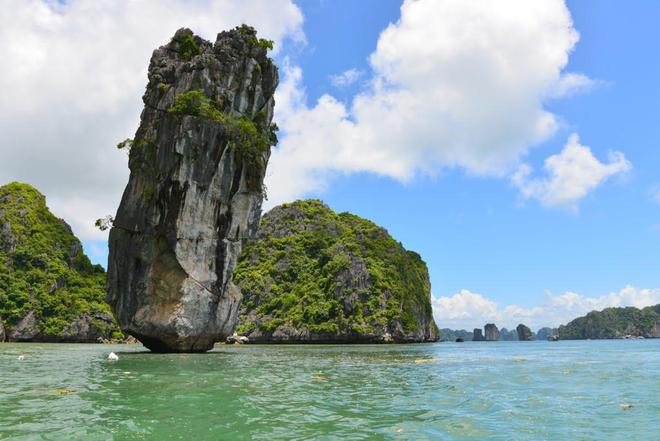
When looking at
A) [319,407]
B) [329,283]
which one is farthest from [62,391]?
[329,283]

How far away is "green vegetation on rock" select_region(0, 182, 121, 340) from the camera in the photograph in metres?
81.9

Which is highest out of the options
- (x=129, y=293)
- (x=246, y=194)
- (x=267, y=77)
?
(x=267, y=77)

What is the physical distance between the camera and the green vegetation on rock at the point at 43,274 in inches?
3223

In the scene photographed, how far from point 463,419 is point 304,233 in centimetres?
10943

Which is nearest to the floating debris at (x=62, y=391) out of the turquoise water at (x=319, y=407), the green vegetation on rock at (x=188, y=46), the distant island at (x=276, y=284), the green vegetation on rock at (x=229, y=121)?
the turquoise water at (x=319, y=407)

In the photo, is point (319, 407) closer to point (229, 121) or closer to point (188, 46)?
point (229, 121)

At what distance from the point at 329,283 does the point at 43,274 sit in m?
54.7


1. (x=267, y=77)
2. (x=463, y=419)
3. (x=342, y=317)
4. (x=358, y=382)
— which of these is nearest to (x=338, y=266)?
(x=342, y=317)

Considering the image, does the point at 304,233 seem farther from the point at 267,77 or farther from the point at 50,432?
the point at 50,432

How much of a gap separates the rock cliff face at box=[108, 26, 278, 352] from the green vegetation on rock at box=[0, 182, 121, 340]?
196 ft

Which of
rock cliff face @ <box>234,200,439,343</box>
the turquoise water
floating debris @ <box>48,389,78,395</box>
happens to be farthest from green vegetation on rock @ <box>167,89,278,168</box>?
rock cliff face @ <box>234,200,439,343</box>

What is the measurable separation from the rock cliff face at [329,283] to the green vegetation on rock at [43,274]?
29.4 metres

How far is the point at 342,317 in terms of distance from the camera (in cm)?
9312

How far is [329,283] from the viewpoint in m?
103
